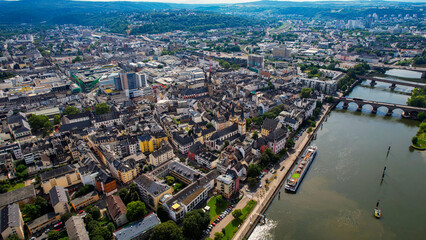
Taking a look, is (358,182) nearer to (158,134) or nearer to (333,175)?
(333,175)

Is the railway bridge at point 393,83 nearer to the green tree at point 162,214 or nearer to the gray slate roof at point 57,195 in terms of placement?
the green tree at point 162,214

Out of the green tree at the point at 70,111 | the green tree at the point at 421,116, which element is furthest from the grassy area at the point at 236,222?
the green tree at the point at 421,116

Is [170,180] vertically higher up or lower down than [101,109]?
lower down

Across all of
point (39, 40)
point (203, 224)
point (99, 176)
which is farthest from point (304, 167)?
point (39, 40)

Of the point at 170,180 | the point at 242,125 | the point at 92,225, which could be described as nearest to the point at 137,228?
the point at 92,225

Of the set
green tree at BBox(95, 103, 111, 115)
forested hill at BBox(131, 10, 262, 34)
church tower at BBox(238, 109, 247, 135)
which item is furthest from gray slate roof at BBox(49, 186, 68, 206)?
forested hill at BBox(131, 10, 262, 34)

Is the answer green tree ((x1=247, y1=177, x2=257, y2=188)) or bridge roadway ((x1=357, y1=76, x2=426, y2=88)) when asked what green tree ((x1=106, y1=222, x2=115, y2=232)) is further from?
bridge roadway ((x1=357, y1=76, x2=426, y2=88))

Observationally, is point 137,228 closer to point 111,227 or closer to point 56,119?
point 111,227
